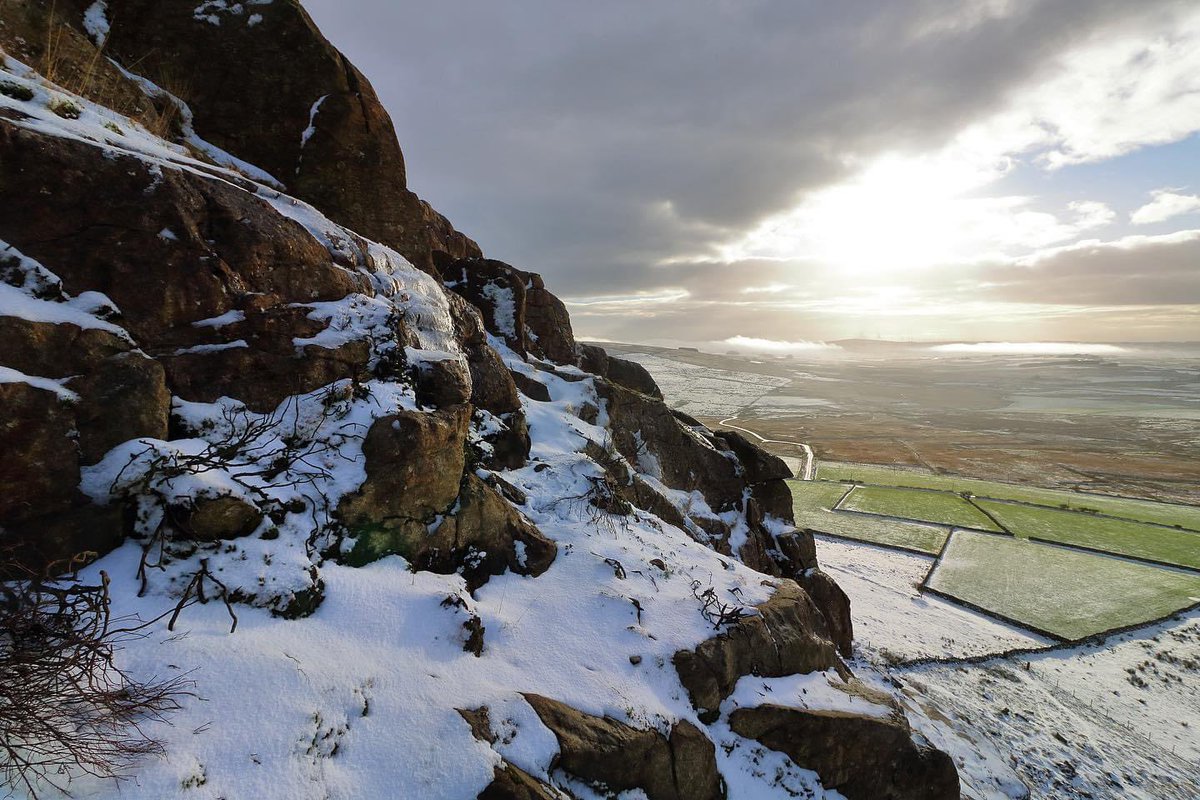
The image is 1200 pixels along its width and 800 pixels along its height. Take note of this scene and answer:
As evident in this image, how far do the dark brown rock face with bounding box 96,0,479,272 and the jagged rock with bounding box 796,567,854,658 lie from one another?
76.2 ft

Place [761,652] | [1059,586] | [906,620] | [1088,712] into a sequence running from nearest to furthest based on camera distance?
[761,652] → [1088,712] → [906,620] → [1059,586]

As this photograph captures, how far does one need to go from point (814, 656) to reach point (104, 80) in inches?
876

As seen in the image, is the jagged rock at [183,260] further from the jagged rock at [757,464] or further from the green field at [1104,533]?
the green field at [1104,533]

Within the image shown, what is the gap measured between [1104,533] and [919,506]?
53.5ft

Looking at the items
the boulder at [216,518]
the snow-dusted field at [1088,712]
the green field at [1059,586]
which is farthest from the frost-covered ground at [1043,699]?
the boulder at [216,518]

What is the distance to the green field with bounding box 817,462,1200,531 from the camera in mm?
58688

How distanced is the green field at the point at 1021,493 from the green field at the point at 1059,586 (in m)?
23.2

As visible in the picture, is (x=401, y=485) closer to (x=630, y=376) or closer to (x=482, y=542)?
(x=482, y=542)

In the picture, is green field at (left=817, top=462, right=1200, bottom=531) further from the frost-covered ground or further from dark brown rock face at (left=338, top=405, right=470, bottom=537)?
dark brown rock face at (left=338, top=405, right=470, bottom=537)

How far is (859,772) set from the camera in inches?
391

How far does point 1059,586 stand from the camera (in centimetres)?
3684

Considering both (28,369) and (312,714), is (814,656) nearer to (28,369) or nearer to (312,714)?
(312,714)

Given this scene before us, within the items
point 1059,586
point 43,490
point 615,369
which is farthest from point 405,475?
point 1059,586

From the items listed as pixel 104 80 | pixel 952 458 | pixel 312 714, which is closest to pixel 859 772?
pixel 312 714
